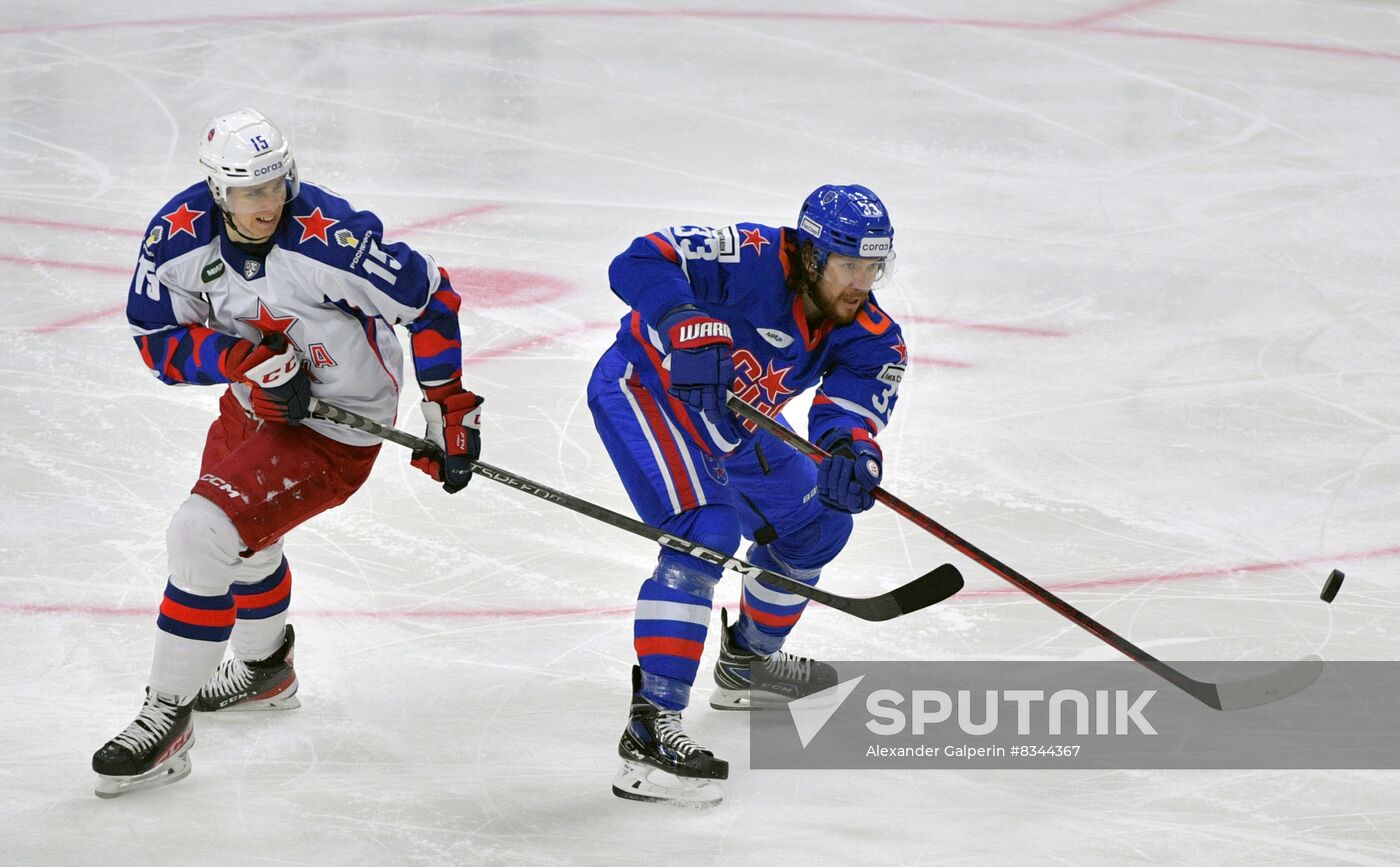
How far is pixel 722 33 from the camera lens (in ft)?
27.2

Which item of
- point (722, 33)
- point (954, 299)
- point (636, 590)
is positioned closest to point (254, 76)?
point (722, 33)

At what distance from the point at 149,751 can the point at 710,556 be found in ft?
3.47

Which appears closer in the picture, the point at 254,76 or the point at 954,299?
the point at 954,299

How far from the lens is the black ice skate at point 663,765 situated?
3.01 metres

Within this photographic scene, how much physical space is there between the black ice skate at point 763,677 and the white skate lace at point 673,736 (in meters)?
0.42

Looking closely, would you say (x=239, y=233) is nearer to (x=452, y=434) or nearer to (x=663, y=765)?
(x=452, y=434)

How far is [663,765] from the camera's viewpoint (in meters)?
3.01

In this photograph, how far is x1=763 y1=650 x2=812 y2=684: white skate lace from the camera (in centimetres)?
351

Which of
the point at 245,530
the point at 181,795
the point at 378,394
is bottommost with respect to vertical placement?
the point at 181,795

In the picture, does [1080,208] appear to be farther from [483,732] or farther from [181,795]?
[181,795]

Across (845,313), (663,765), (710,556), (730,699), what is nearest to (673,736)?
(663,765)

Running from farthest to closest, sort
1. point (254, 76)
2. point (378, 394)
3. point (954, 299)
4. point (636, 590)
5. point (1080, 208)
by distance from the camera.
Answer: point (254, 76)
point (1080, 208)
point (954, 299)
point (636, 590)
point (378, 394)

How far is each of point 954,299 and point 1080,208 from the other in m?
1.05

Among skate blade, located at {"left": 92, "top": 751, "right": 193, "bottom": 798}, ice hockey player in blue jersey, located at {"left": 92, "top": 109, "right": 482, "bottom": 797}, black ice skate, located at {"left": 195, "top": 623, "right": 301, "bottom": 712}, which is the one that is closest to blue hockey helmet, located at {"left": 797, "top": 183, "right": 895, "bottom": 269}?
ice hockey player in blue jersey, located at {"left": 92, "top": 109, "right": 482, "bottom": 797}
